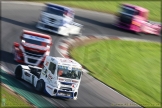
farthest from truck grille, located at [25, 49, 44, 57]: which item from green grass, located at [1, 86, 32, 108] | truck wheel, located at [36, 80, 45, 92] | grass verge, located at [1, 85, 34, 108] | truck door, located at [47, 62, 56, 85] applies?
green grass, located at [1, 86, 32, 108]

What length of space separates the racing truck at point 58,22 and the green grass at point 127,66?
2232mm

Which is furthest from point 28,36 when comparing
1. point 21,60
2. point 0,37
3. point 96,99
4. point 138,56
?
point 138,56

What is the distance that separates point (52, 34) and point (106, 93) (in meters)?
10.8

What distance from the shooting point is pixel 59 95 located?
17.7 metres

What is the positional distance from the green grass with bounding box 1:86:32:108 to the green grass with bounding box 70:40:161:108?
6.49m

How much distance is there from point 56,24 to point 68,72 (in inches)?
508

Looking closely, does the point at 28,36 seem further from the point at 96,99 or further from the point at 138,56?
the point at 138,56

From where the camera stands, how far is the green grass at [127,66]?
71.2 ft

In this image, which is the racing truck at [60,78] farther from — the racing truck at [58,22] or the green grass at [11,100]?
the racing truck at [58,22]

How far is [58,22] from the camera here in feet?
99.9

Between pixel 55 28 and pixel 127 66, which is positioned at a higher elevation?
pixel 55 28

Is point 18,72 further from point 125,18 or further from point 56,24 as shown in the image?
point 125,18

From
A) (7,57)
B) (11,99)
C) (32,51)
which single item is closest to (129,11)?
(32,51)

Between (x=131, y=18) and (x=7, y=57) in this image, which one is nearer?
(x=7, y=57)
